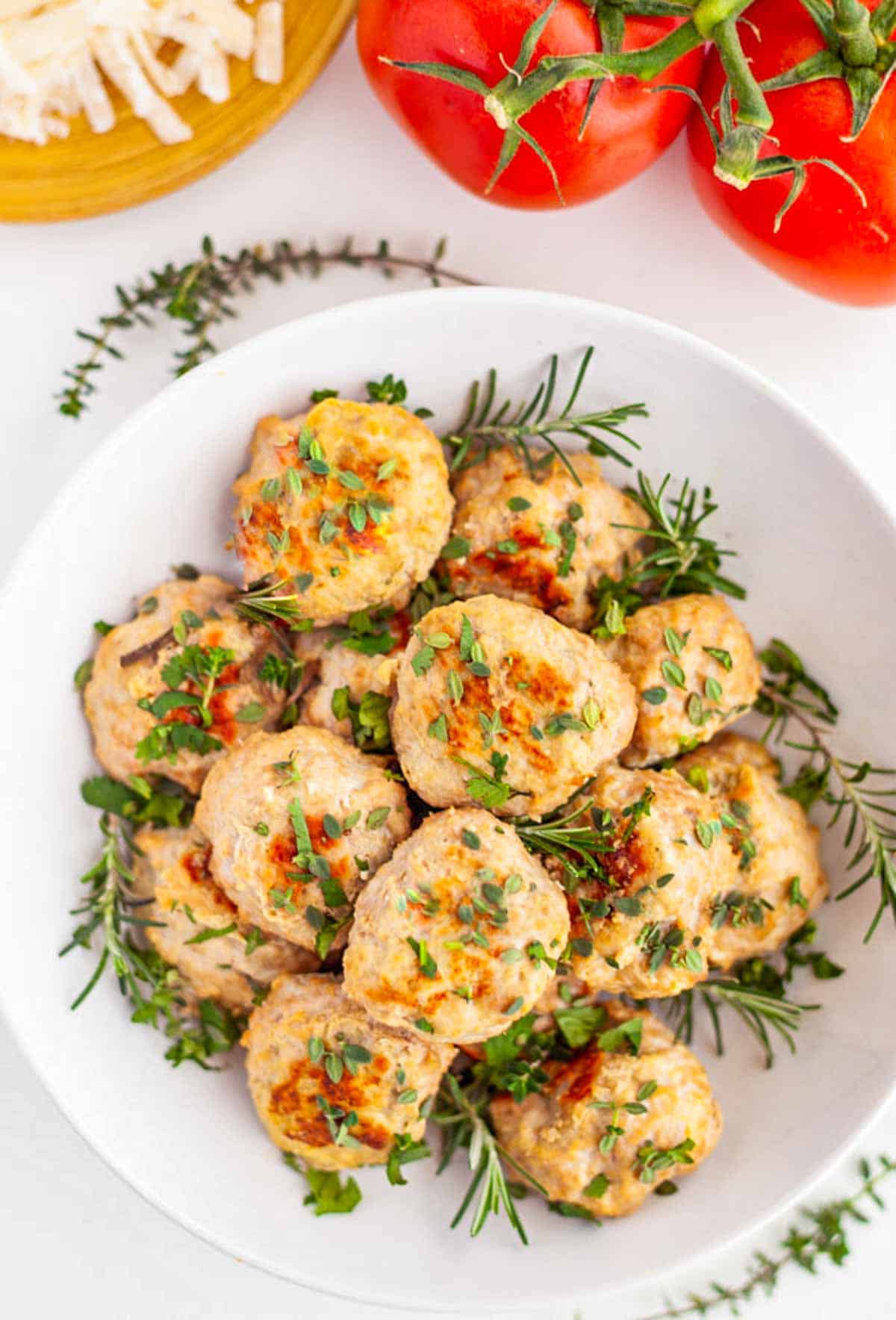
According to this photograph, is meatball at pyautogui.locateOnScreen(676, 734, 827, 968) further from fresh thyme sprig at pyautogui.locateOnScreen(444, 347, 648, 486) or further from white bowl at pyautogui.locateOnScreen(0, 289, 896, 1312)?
fresh thyme sprig at pyautogui.locateOnScreen(444, 347, 648, 486)

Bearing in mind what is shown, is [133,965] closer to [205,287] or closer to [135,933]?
[135,933]

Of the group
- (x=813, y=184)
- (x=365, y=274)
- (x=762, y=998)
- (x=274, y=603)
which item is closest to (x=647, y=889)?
(x=762, y=998)

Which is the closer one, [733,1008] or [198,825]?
[198,825]

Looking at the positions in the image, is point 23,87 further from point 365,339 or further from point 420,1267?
point 420,1267

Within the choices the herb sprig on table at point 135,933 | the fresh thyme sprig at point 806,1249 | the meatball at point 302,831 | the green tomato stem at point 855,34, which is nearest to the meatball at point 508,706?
the meatball at point 302,831

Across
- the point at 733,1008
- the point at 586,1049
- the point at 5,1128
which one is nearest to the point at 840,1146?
the point at 733,1008

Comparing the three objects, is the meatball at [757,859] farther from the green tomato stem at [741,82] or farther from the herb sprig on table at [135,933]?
the green tomato stem at [741,82]

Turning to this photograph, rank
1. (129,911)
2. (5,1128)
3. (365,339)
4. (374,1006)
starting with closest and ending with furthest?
(374,1006)
(365,339)
(129,911)
(5,1128)
